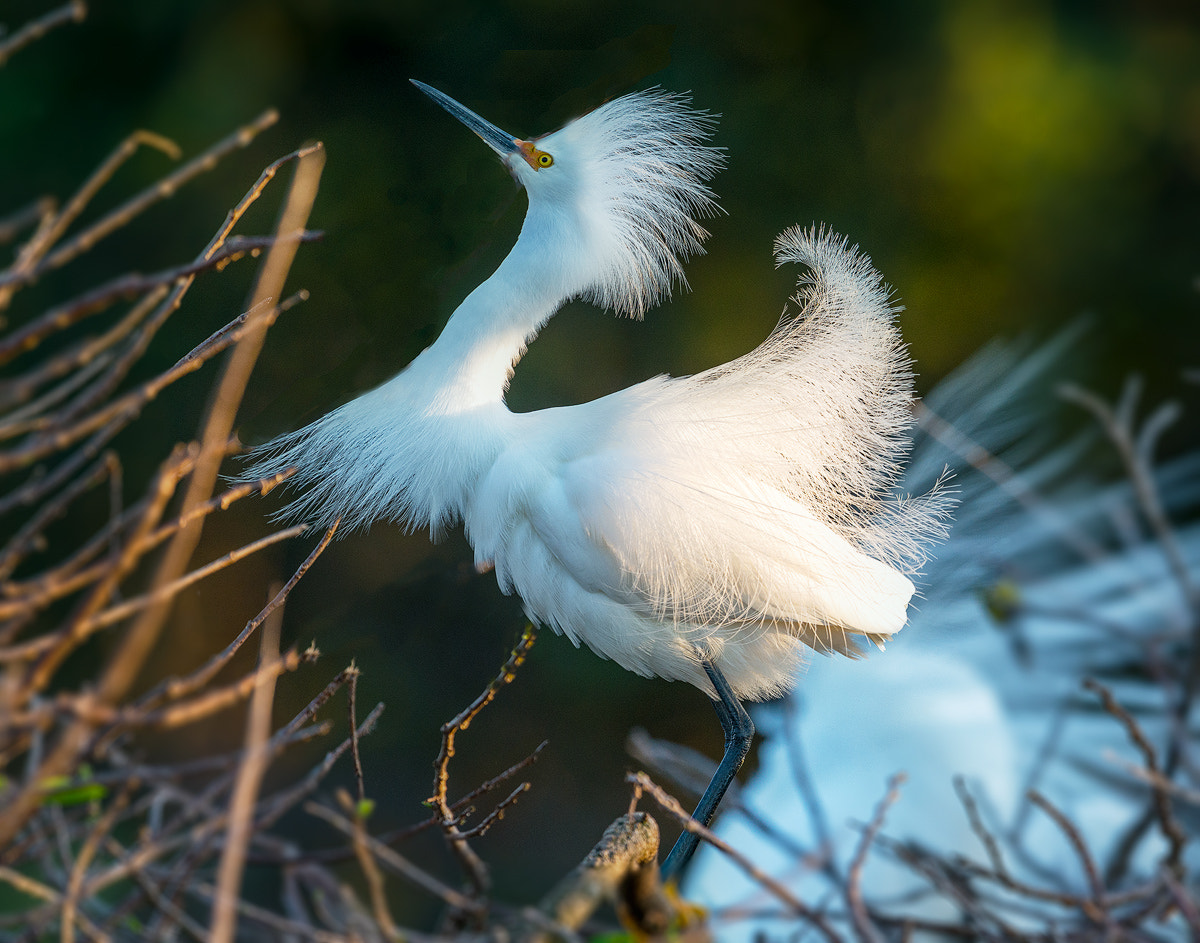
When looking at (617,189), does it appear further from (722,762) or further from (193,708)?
(193,708)

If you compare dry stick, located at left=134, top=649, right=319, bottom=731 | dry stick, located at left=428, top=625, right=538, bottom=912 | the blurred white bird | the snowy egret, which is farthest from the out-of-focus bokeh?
dry stick, located at left=134, top=649, right=319, bottom=731

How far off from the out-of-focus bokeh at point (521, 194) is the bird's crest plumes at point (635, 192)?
8.2 inches

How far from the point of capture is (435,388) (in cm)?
95

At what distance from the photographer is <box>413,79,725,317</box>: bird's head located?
95 cm

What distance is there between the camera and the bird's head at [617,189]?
3.11 ft

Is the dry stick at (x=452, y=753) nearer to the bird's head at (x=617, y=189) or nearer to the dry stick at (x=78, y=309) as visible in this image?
the dry stick at (x=78, y=309)

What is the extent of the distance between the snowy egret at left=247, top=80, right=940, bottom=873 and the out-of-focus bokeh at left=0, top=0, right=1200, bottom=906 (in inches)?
10.0

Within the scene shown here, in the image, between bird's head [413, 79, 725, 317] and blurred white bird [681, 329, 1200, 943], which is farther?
bird's head [413, 79, 725, 317]

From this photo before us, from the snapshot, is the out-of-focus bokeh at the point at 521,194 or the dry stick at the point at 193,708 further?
the out-of-focus bokeh at the point at 521,194

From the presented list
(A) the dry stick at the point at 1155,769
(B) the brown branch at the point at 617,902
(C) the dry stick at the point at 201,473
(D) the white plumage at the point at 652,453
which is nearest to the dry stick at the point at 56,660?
(C) the dry stick at the point at 201,473

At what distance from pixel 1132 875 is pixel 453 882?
37.2 inches

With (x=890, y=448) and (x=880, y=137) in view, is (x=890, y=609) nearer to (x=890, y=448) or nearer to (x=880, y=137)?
(x=890, y=448)

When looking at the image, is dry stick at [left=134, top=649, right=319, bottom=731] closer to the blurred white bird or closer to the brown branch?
the brown branch

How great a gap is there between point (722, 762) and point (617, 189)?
0.70 meters
